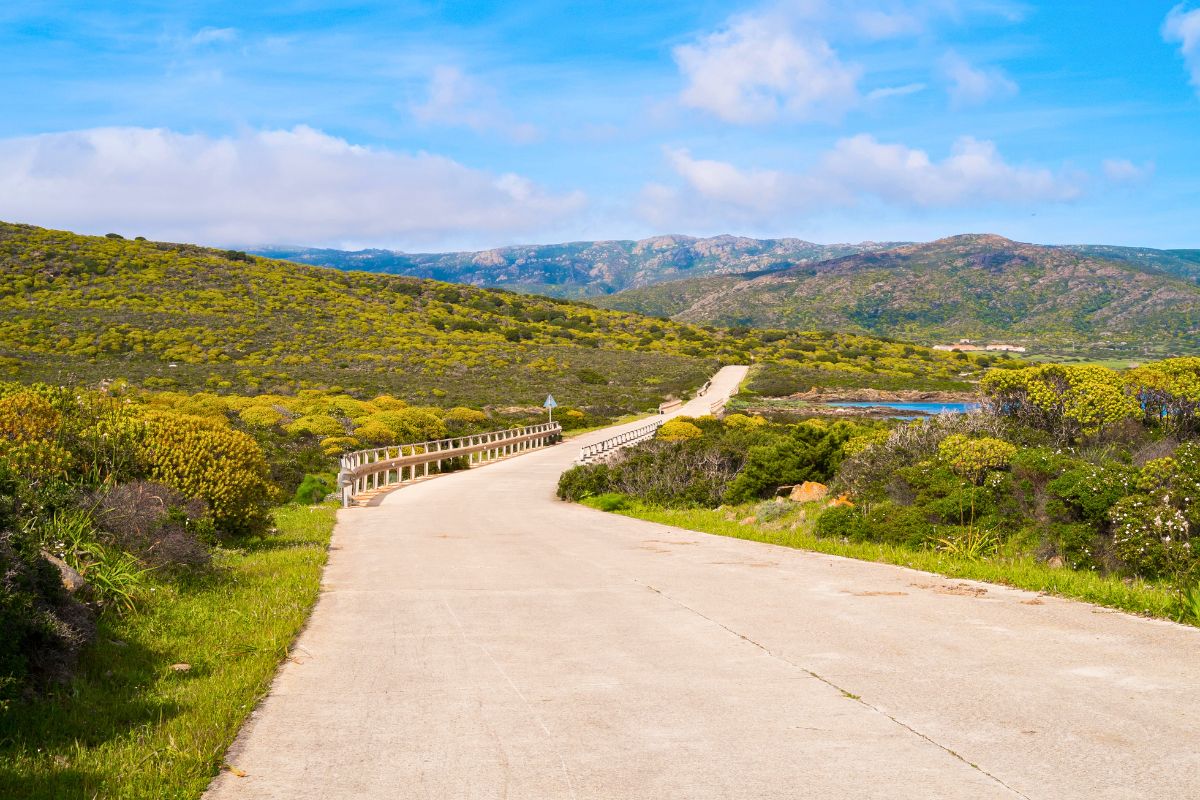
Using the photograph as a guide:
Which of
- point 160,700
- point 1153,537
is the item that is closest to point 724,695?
point 160,700

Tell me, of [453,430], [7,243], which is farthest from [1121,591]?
[7,243]

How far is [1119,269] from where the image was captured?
196m

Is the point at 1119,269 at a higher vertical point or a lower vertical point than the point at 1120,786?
higher

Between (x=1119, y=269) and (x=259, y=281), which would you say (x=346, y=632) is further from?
(x=1119, y=269)

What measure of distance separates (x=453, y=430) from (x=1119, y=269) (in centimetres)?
19613

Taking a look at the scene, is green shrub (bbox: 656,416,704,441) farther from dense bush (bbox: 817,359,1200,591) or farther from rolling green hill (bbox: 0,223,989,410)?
rolling green hill (bbox: 0,223,989,410)

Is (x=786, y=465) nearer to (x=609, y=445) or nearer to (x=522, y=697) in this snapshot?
(x=522, y=697)

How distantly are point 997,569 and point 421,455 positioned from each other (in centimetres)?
Result: 2279

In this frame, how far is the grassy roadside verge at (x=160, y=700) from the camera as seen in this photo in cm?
409

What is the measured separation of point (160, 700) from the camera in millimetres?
5250

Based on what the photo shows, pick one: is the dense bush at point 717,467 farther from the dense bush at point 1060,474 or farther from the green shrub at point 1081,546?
the green shrub at point 1081,546

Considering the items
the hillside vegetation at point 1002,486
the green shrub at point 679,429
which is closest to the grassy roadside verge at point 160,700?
the hillside vegetation at point 1002,486

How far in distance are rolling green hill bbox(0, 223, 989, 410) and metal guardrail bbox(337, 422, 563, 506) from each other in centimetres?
1206

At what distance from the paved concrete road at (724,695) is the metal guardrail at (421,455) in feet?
45.1
